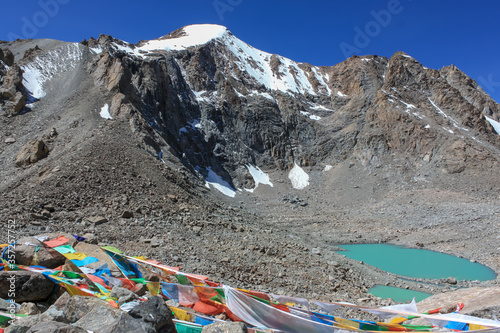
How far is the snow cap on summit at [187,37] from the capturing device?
2519 inches

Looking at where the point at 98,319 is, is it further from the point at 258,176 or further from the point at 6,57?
the point at 258,176

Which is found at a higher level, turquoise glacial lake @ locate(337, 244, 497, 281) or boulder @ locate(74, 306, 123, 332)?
turquoise glacial lake @ locate(337, 244, 497, 281)

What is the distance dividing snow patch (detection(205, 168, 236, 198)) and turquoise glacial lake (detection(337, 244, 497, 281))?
22.3 metres

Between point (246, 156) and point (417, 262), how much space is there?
3890 cm

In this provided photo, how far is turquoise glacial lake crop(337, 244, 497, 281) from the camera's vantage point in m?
18.3

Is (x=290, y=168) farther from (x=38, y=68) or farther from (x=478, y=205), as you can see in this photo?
(x=38, y=68)

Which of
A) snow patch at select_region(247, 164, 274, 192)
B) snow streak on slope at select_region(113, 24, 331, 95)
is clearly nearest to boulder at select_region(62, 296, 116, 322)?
A: snow patch at select_region(247, 164, 274, 192)

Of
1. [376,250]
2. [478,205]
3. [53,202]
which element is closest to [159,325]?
[53,202]

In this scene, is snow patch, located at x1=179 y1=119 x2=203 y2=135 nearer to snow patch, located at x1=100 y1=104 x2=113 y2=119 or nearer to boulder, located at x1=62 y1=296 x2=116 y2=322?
snow patch, located at x1=100 y1=104 x2=113 y2=119

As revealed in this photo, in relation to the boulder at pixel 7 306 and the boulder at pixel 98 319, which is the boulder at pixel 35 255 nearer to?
the boulder at pixel 7 306

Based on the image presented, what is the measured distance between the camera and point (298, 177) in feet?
185

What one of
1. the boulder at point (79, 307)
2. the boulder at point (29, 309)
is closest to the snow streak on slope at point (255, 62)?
the boulder at point (29, 309)

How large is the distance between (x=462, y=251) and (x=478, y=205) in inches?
539

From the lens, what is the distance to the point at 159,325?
4.07 metres
